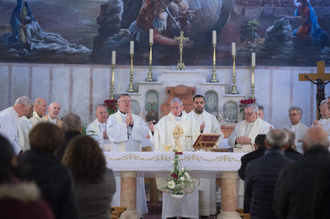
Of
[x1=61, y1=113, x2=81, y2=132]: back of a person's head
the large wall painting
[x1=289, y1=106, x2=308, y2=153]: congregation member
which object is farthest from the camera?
the large wall painting

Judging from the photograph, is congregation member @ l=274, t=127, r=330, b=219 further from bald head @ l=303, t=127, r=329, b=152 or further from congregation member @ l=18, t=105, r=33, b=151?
congregation member @ l=18, t=105, r=33, b=151

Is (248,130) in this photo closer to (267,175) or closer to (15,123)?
(15,123)

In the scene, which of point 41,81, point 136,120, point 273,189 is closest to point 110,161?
point 136,120

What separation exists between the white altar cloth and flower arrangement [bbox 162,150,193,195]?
0.48 feet

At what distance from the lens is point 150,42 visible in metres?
11.4

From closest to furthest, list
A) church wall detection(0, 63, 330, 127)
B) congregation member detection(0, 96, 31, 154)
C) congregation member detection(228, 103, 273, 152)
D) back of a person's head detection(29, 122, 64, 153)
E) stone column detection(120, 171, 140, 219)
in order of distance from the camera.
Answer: back of a person's head detection(29, 122, 64, 153) → congregation member detection(0, 96, 31, 154) → stone column detection(120, 171, 140, 219) → congregation member detection(228, 103, 273, 152) → church wall detection(0, 63, 330, 127)

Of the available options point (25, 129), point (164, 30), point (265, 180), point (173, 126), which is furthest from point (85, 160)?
point (164, 30)

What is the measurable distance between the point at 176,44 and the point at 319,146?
8.59 m

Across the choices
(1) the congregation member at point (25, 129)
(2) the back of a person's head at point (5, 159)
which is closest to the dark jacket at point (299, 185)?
(2) the back of a person's head at point (5, 159)

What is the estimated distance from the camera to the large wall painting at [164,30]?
464 inches

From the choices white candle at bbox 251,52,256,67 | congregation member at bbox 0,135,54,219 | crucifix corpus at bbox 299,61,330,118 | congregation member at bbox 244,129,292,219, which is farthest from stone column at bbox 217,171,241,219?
congregation member at bbox 0,135,54,219

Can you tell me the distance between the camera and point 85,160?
11.6 feet

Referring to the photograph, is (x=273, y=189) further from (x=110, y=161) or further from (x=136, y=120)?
(x=136, y=120)

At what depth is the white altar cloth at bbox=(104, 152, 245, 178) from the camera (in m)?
6.82
